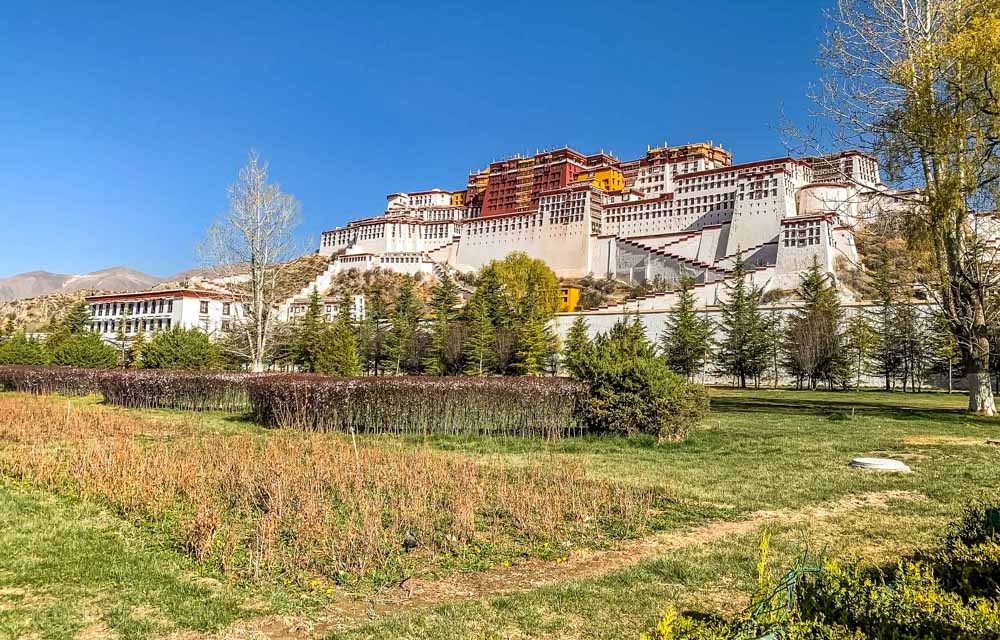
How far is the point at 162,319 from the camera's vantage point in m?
58.7

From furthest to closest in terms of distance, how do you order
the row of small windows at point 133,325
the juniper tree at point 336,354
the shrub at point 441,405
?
the row of small windows at point 133,325 < the juniper tree at point 336,354 < the shrub at point 441,405

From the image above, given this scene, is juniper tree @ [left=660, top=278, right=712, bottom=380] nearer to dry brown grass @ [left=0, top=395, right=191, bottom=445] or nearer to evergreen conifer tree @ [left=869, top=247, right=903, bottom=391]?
evergreen conifer tree @ [left=869, top=247, right=903, bottom=391]

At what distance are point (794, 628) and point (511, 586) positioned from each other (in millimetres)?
2135

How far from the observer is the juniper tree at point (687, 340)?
36.5m

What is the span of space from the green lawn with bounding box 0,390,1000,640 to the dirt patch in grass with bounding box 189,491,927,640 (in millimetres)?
23

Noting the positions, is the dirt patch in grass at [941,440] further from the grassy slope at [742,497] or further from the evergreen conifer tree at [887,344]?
the evergreen conifer tree at [887,344]

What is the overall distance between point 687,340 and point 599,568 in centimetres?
3349

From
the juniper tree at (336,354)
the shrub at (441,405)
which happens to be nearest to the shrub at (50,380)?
the juniper tree at (336,354)

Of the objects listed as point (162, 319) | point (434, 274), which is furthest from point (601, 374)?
point (434, 274)

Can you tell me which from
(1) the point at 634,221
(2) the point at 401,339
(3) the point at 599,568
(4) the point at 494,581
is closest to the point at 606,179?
(1) the point at 634,221

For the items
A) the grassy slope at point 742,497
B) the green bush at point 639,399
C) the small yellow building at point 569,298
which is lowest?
the grassy slope at point 742,497

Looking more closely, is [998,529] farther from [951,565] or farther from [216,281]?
[216,281]

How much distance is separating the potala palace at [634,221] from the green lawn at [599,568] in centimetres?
3573

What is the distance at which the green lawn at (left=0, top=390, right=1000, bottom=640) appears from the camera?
368cm
